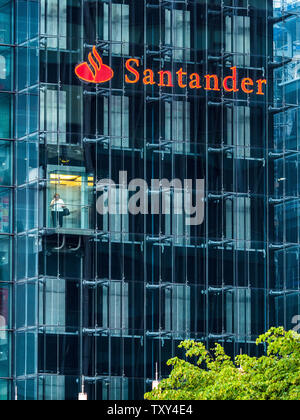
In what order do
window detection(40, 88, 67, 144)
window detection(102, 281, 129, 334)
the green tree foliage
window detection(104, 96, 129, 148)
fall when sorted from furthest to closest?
1. window detection(104, 96, 129, 148)
2. window detection(40, 88, 67, 144)
3. window detection(102, 281, 129, 334)
4. the green tree foliage

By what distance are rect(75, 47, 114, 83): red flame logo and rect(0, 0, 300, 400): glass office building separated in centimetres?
33

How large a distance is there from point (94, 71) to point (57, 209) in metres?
7.42

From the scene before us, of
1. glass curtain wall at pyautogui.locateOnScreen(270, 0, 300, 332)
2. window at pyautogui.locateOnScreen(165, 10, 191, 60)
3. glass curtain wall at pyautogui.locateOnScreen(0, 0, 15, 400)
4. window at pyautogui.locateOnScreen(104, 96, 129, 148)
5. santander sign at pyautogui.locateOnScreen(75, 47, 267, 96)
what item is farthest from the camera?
glass curtain wall at pyautogui.locateOnScreen(270, 0, 300, 332)

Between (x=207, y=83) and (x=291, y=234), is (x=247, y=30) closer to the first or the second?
(x=207, y=83)

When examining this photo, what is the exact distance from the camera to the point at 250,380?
48.6 meters

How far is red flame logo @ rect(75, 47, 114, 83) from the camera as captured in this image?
255 feet

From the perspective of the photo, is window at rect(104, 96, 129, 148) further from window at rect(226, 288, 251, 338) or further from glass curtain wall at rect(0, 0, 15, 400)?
window at rect(226, 288, 251, 338)

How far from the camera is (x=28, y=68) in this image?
78125 mm

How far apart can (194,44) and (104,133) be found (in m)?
7.49

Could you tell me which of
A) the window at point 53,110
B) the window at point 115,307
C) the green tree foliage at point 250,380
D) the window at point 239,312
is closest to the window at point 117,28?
the window at point 53,110

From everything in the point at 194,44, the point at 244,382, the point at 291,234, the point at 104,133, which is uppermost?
the point at 194,44

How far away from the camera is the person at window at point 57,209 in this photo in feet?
250

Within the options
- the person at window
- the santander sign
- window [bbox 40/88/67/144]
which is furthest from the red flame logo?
the person at window
